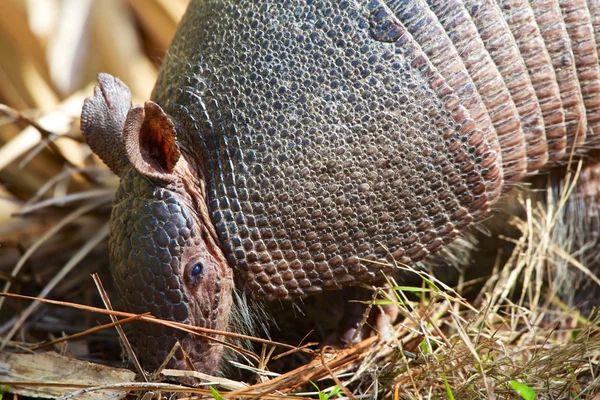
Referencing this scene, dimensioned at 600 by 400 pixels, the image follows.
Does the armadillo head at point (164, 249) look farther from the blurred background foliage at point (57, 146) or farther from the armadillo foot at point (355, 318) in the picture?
the blurred background foliage at point (57, 146)

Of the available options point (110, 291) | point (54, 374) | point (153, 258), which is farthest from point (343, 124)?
point (110, 291)

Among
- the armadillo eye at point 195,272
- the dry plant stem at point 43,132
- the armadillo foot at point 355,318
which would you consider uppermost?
the dry plant stem at point 43,132

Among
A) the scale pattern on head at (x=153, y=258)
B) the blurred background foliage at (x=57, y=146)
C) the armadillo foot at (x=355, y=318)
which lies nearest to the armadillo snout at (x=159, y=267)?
the scale pattern on head at (x=153, y=258)

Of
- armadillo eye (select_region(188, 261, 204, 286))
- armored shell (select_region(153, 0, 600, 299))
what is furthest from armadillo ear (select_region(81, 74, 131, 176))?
armadillo eye (select_region(188, 261, 204, 286))

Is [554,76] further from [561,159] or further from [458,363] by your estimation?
[458,363]

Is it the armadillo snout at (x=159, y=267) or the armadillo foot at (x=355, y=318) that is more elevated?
the armadillo snout at (x=159, y=267)

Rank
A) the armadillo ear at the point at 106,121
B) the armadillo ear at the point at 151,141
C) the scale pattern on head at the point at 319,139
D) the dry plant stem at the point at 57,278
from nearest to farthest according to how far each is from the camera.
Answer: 1. the armadillo ear at the point at 151,141
2. the scale pattern on head at the point at 319,139
3. the armadillo ear at the point at 106,121
4. the dry plant stem at the point at 57,278

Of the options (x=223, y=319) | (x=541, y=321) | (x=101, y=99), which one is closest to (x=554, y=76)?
(x=541, y=321)

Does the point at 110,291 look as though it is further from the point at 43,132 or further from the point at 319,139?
the point at 319,139
